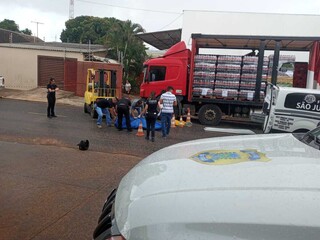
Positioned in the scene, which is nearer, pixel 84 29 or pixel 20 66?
pixel 20 66

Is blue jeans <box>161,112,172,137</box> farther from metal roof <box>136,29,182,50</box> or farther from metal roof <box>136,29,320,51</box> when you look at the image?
metal roof <box>136,29,182,50</box>

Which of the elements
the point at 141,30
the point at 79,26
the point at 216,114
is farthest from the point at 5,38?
the point at 79,26

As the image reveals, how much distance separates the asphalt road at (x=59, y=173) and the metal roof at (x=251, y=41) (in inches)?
177

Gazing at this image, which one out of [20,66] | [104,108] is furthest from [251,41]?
[20,66]

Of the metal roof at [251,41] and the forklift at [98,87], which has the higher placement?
the metal roof at [251,41]

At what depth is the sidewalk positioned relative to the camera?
21.3 m

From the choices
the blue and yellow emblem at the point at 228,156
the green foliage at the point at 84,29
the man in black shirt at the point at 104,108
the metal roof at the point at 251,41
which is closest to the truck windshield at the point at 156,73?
the metal roof at the point at 251,41

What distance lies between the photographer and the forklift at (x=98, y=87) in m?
15.3

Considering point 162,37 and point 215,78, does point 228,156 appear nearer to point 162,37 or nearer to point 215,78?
point 215,78

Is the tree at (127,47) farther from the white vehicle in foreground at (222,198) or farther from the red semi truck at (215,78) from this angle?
the white vehicle in foreground at (222,198)

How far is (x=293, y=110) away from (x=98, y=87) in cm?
878

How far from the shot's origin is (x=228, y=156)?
2191 millimetres

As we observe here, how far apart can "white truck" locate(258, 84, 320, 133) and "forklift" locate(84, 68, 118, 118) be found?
7.83 meters

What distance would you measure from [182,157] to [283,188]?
30.0 inches
